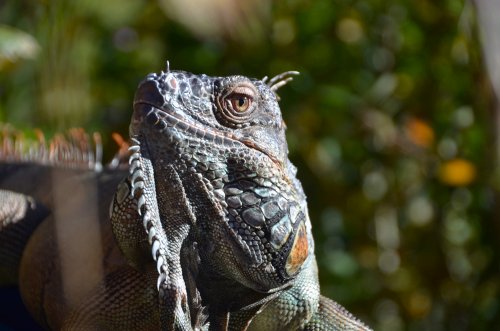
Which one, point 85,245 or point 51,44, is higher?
point 51,44

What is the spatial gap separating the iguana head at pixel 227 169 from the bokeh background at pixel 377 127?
3.15 meters

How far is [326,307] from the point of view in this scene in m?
2.09

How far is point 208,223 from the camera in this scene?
1786 mm

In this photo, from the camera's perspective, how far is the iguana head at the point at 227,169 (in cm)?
174

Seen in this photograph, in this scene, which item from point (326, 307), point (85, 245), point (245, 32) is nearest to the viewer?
point (326, 307)

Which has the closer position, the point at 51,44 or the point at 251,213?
the point at 251,213

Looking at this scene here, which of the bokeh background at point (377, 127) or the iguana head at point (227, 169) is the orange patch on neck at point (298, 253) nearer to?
the iguana head at point (227, 169)

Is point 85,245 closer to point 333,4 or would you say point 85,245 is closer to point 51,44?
point 51,44

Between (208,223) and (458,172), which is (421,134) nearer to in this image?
(458,172)

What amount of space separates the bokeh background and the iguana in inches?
122

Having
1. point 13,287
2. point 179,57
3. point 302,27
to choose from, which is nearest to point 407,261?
point 302,27

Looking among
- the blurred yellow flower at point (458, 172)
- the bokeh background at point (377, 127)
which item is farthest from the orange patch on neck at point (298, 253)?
the blurred yellow flower at point (458, 172)

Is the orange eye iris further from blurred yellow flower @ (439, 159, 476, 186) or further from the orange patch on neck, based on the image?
blurred yellow flower @ (439, 159, 476, 186)

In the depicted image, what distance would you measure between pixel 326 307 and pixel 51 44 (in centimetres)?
268
